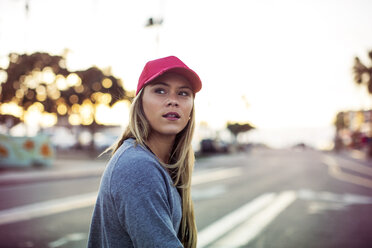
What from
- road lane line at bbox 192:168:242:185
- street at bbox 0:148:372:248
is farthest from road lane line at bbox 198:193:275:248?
road lane line at bbox 192:168:242:185

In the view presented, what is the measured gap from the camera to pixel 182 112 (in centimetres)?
179

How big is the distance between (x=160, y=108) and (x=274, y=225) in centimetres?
606

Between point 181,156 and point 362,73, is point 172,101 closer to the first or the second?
point 181,156

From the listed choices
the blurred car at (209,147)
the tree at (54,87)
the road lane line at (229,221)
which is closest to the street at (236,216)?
the road lane line at (229,221)

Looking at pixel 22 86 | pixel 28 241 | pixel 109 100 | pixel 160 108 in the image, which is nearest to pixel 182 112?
pixel 160 108

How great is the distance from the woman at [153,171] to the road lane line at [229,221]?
3917mm

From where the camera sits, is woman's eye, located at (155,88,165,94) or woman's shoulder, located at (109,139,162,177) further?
woman's eye, located at (155,88,165,94)

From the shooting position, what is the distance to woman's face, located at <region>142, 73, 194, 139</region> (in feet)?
5.65

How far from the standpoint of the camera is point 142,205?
133 centimetres

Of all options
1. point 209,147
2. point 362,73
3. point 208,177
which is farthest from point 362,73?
point 208,177

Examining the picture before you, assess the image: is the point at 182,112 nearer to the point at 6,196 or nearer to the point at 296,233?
the point at 296,233

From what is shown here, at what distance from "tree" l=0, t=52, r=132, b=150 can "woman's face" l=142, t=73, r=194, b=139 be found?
2022cm

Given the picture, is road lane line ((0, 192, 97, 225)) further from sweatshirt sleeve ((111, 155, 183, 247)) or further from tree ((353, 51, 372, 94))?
Result: tree ((353, 51, 372, 94))

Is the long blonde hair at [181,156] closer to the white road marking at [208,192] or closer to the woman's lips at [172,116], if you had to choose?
the woman's lips at [172,116]
